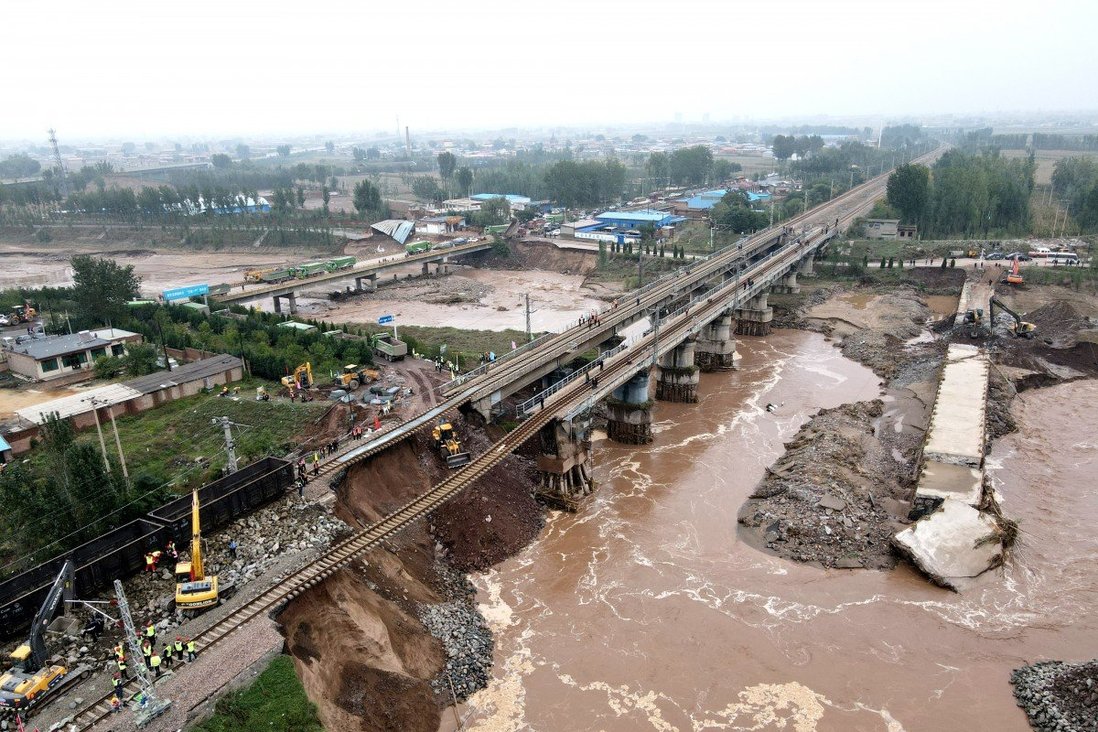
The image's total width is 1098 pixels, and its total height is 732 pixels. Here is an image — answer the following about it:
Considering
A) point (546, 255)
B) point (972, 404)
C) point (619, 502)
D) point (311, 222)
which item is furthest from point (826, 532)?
point (311, 222)

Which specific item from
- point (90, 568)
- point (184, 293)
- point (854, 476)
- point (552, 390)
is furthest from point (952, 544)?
point (184, 293)

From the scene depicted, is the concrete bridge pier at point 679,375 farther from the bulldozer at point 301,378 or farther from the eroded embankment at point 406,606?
A: the bulldozer at point 301,378

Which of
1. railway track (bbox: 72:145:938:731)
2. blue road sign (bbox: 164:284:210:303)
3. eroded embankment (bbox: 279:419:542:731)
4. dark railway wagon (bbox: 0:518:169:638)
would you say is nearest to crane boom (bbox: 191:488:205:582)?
dark railway wagon (bbox: 0:518:169:638)

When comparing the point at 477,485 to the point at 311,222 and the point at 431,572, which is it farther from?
the point at 311,222

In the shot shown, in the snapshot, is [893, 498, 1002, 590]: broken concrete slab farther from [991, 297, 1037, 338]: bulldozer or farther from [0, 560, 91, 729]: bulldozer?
[991, 297, 1037, 338]: bulldozer

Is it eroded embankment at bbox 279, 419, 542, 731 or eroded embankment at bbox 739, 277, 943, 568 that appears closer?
eroded embankment at bbox 279, 419, 542, 731

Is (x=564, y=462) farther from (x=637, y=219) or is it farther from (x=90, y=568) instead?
(x=637, y=219)
